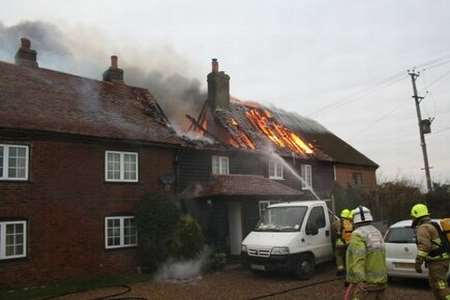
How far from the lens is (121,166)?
16.6 meters

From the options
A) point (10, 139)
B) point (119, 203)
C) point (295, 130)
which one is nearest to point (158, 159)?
point (119, 203)

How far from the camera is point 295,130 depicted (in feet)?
97.3

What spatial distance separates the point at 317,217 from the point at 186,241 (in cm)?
437

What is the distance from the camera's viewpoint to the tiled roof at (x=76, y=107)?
49.7 ft

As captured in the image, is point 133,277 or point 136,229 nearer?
point 133,277

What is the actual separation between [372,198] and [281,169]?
4993 millimetres

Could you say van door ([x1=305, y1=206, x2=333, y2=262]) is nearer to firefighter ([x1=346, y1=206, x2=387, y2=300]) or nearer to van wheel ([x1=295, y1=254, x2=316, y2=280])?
van wheel ([x1=295, y1=254, x2=316, y2=280])

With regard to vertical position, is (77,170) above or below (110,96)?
below

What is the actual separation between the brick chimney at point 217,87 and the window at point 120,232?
10.7 meters

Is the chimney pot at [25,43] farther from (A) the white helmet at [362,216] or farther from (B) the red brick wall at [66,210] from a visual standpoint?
(A) the white helmet at [362,216]

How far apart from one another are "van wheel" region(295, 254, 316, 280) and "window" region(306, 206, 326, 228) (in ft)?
3.39

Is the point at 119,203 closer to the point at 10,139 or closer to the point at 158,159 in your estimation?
the point at 158,159

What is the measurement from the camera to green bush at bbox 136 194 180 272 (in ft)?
53.1

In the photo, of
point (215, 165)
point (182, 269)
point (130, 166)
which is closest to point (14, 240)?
point (130, 166)
